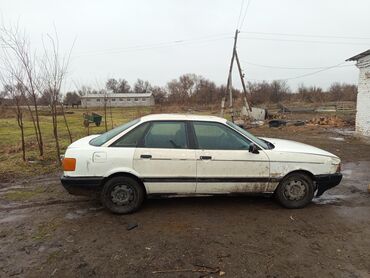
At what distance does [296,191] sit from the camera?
15.7 ft

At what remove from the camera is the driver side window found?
4.64 metres

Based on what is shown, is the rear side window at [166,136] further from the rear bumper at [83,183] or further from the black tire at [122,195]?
the rear bumper at [83,183]

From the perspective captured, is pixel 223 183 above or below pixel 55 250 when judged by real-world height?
above

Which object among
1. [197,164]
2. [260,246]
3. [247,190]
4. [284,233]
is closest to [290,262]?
[260,246]

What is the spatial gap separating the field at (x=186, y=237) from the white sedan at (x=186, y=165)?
371mm

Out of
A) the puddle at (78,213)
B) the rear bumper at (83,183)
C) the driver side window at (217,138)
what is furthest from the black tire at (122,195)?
the driver side window at (217,138)

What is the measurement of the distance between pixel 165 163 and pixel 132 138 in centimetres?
66

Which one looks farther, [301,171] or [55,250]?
[301,171]

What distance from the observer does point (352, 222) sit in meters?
4.33

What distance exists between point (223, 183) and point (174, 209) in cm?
91

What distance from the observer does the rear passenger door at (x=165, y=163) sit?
446cm

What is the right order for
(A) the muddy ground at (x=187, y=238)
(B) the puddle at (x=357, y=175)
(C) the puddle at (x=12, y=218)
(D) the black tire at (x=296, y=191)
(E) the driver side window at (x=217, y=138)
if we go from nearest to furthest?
(A) the muddy ground at (x=187, y=238) < (C) the puddle at (x=12, y=218) < (E) the driver side window at (x=217, y=138) < (D) the black tire at (x=296, y=191) < (B) the puddle at (x=357, y=175)

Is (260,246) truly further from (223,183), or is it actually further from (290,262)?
(223,183)

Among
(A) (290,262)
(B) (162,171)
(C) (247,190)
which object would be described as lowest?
(A) (290,262)
